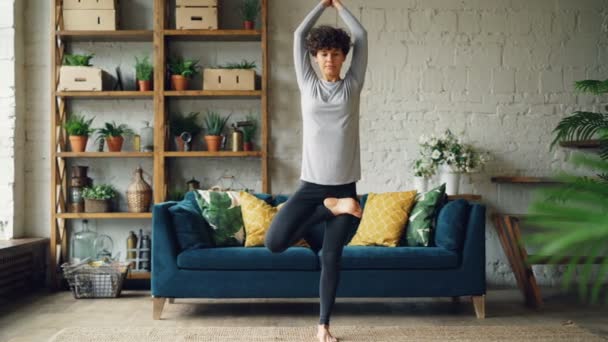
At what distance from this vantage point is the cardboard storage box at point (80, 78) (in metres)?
4.68

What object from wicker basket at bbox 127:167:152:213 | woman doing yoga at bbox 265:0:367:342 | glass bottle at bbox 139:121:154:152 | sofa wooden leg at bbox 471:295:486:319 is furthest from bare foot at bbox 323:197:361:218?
glass bottle at bbox 139:121:154:152

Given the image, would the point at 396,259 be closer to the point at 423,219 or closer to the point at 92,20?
the point at 423,219

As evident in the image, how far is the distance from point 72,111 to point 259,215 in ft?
6.61

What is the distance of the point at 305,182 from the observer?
119 inches

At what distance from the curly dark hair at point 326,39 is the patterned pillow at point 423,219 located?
1.48 m

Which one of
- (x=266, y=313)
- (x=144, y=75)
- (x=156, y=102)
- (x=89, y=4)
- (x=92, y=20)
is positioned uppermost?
(x=89, y=4)

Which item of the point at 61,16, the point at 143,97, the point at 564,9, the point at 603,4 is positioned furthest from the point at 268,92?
the point at 603,4

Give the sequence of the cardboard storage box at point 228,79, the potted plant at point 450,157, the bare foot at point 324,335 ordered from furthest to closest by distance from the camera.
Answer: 1. the cardboard storage box at point 228,79
2. the potted plant at point 450,157
3. the bare foot at point 324,335

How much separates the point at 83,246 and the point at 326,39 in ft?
9.70

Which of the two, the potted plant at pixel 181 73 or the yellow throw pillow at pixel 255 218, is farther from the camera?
the potted plant at pixel 181 73

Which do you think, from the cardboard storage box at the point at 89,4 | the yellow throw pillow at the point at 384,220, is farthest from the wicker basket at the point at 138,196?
the yellow throw pillow at the point at 384,220

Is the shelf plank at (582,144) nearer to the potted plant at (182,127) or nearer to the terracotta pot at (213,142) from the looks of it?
the terracotta pot at (213,142)

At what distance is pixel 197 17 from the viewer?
4.71m

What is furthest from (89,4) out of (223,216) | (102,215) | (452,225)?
(452,225)
